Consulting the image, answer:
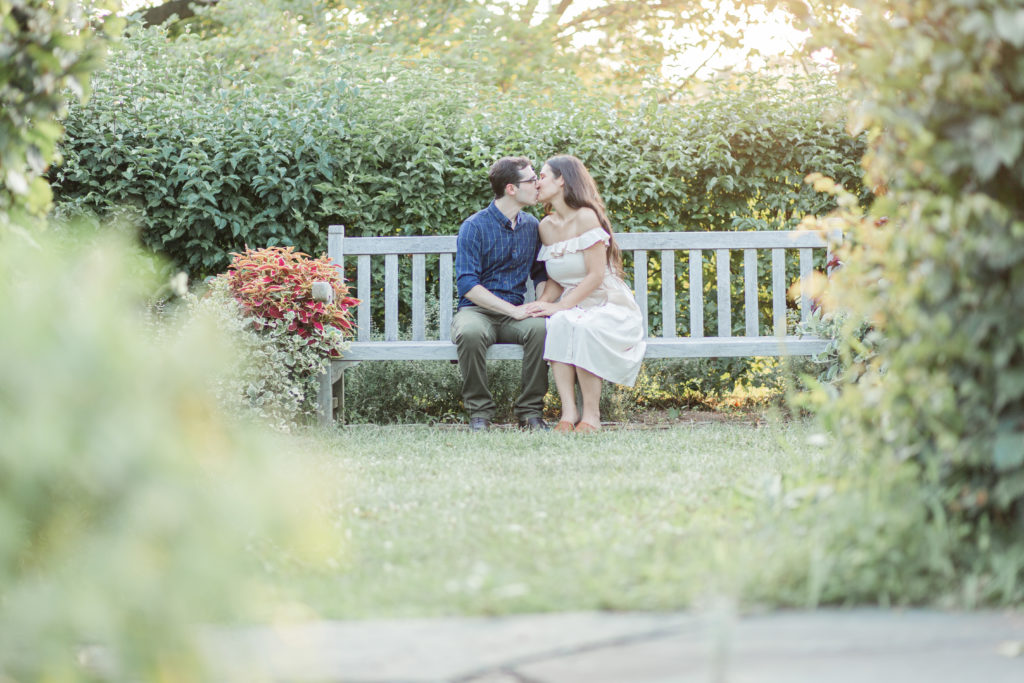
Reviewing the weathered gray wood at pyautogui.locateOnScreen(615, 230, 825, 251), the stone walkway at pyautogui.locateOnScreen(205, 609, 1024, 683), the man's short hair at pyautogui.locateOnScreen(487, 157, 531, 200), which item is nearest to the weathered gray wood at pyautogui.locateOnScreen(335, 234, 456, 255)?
the man's short hair at pyautogui.locateOnScreen(487, 157, 531, 200)

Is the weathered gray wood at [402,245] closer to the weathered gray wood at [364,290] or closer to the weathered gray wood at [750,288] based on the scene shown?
the weathered gray wood at [364,290]

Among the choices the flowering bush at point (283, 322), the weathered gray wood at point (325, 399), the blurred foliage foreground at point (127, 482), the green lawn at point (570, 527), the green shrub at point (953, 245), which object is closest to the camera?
the blurred foliage foreground at point (127, 482)

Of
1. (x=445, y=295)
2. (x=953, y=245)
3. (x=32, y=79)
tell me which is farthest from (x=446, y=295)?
(x=953, y=245)

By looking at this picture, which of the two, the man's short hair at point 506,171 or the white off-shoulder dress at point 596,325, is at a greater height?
the man's short hair at point 506,171

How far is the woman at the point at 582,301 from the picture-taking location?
203 inches

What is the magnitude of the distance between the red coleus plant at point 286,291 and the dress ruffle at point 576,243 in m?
1.21

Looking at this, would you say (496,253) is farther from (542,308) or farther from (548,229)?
Answer: (542,308)

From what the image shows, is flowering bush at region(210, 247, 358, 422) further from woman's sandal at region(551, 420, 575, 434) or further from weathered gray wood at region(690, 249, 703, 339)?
weathered gray wood at region(690, 249, 703, 339)

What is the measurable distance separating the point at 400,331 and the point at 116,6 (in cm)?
394

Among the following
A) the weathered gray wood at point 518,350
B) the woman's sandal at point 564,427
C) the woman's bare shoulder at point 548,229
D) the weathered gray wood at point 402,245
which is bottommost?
the woman's sandal at point 564,427

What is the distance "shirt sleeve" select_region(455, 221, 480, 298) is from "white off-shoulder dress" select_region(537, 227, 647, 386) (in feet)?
1.38

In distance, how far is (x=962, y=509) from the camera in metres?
2.15

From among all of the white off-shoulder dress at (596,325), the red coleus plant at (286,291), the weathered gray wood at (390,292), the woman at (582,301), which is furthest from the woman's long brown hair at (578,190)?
the red coleus plant at (286,291)

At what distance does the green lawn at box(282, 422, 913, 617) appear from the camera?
6.69ft
